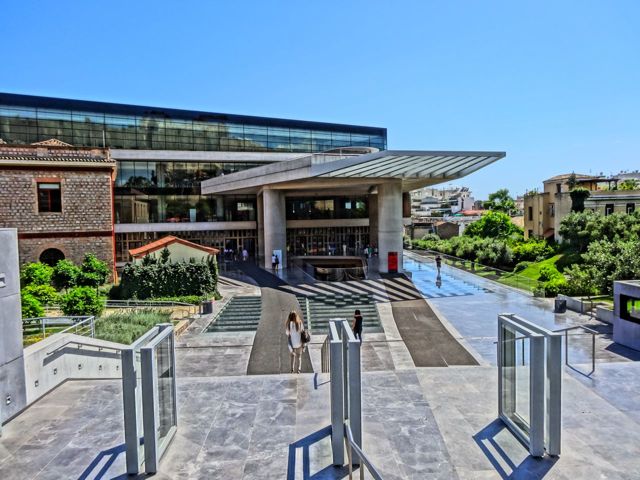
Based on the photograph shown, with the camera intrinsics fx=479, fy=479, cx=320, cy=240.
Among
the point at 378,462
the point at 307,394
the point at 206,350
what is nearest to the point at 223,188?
the point at 206,350

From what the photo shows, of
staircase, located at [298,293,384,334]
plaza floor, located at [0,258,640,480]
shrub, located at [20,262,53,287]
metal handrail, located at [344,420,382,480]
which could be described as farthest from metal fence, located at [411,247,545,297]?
shrub, located at [20,262,53,287]

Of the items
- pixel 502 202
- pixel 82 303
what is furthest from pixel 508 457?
Answer: pixel 502 202

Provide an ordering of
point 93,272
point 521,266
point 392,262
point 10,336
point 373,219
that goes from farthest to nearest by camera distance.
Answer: point 373,219 → point 521,266 → point 392,262 → point 93,272 → point 10,336

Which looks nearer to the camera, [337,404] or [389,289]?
[337,404]

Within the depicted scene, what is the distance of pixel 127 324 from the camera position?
1591 centimetres

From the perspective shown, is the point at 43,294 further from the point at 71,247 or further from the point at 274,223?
the point at 274,223

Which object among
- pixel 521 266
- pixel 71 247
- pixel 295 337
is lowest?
pixel 521 266

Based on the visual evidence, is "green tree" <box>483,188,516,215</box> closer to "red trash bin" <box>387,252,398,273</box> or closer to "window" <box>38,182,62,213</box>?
"red trash bin" <box>387,252,398,273</box>

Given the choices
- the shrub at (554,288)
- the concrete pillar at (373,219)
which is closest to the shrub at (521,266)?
the concrete pillar at (373,219)

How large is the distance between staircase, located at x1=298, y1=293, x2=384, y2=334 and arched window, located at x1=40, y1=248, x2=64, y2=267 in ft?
46.9

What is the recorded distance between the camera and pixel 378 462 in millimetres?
6176

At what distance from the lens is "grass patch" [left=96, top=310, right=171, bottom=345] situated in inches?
563

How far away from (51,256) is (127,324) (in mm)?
13971

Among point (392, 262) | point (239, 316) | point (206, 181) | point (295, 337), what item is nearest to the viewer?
point (295, 337)
